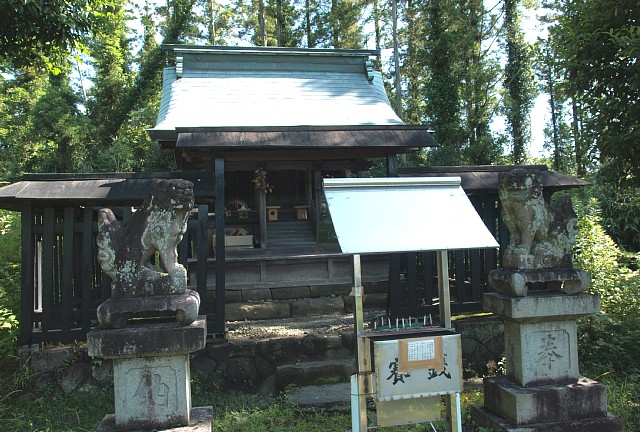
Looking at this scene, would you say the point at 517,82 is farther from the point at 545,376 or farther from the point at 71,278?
the point at 71,278

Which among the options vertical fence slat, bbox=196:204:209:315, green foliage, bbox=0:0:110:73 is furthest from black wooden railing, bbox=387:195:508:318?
green foliage, bbox=0:0:110:73

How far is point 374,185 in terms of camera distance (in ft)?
13.4

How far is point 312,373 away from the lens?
5.95 m

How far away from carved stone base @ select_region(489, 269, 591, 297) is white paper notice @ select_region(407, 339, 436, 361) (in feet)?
4.01

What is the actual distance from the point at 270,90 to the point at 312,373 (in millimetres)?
8885

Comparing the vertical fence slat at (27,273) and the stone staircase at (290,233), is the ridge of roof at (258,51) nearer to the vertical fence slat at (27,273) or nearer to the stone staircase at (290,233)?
the stone staircase at (290,233)

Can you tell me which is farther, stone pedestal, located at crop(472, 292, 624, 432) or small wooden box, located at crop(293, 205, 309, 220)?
small wooden box, located at crop(293, 205, 309, 220)

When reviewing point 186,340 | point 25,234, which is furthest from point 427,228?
point 25,234

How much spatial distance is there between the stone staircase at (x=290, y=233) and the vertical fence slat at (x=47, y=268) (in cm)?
642

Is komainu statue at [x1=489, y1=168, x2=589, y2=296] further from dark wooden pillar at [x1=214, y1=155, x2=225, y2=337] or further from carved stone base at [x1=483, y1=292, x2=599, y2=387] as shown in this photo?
dark wooden pillar at [x1=214, y1=155, x2=225, y2=337]

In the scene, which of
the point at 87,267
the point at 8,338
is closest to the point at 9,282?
the point at 8,338

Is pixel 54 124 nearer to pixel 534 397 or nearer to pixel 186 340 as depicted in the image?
pixel 186 340

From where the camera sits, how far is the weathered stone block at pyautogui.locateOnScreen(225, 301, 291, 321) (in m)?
7.98

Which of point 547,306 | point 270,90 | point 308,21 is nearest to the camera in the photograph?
point 547,306
